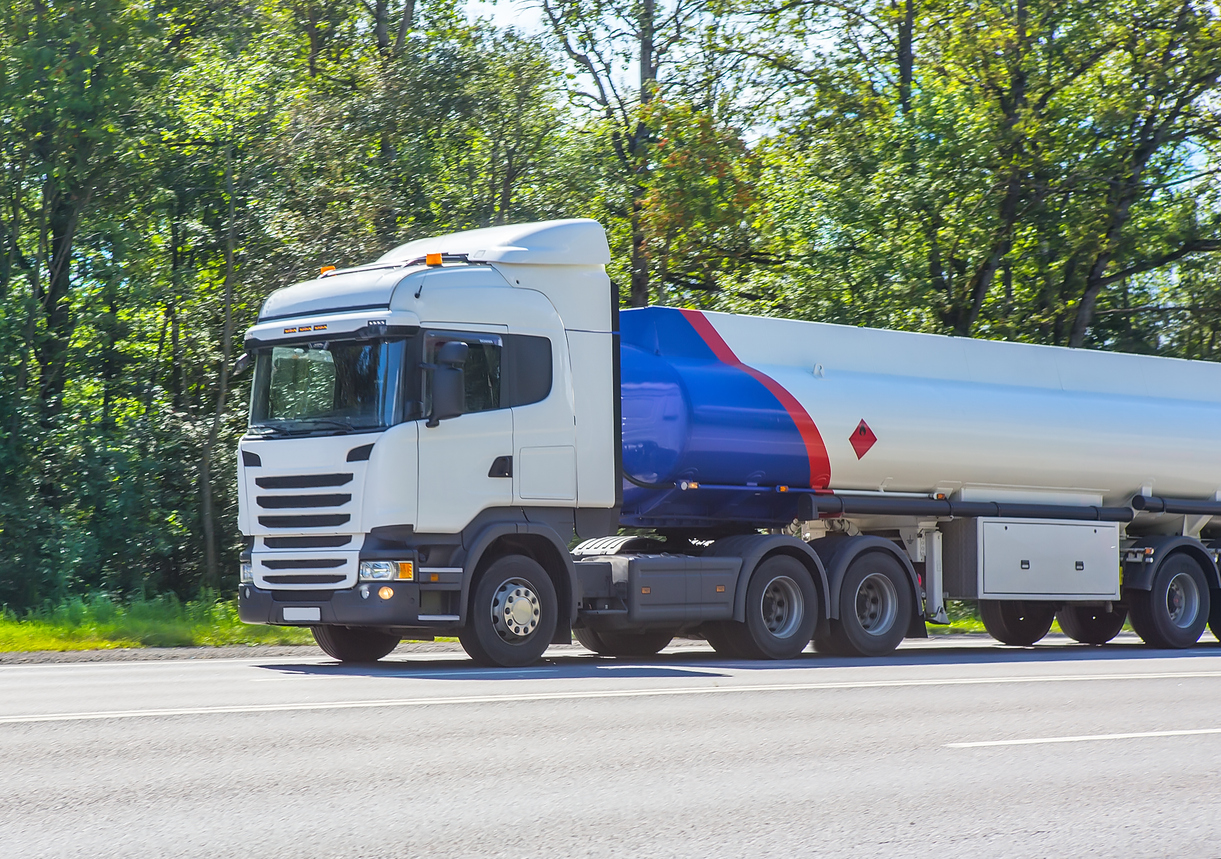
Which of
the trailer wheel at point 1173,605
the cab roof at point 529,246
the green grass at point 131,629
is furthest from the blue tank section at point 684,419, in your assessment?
the trailer wheel at point 1173,605

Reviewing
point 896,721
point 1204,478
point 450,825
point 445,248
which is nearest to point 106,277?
point 445,248

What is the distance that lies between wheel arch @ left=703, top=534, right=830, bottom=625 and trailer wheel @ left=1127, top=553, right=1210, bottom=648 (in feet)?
17.5

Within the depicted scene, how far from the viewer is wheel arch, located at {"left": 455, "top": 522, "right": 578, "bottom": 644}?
12609mm

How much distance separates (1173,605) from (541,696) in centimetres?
1154

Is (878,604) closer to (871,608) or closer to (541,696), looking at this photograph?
(871,608)

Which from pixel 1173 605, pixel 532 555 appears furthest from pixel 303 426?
pixel 1173 605

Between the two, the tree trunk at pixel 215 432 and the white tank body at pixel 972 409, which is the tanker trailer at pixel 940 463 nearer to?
the white tank body at pixel 972 409

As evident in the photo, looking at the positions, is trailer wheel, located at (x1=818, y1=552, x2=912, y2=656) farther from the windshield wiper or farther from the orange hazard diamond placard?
the windshield wiper

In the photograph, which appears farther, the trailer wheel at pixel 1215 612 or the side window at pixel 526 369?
the trailer wheel at pixel 1215 612

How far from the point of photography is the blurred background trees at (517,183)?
24.0 metres

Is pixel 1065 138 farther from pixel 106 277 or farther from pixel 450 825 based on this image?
pixel 450 825

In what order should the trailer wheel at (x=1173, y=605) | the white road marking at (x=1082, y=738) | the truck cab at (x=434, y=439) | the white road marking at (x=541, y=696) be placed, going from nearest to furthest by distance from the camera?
the white road marking at (x=1082, y=738), the white road marking at (x=541, y=696), the truck cab at (x=434, y=439), the trailer wheel at (x=1173, y=605)

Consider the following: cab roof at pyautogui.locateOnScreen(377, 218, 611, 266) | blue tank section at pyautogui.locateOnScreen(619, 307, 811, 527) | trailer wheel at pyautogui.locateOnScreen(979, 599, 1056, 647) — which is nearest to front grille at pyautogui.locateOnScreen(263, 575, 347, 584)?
cab roof at pyautogui.locateOnScreen(377, 218, 611, 266)

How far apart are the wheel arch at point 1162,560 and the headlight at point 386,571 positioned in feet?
33.4
